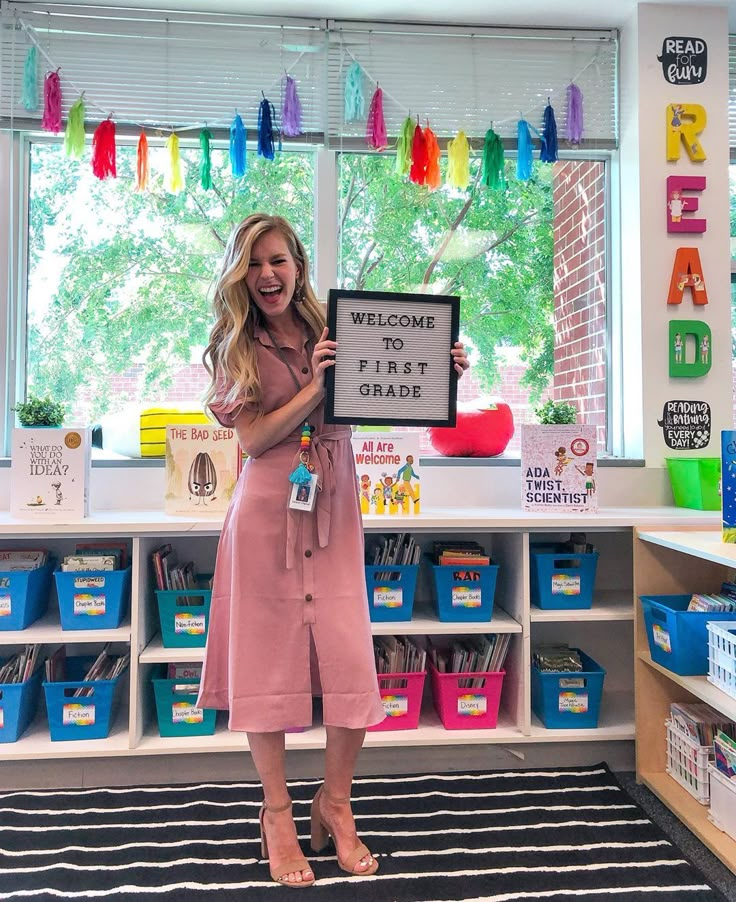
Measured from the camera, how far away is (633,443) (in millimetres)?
2703

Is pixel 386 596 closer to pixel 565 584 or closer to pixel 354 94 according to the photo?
pixel 565 584

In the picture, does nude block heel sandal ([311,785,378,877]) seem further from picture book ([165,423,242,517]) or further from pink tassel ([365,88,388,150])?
pink tassel ([365,88,388,150])

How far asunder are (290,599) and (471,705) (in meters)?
0.95

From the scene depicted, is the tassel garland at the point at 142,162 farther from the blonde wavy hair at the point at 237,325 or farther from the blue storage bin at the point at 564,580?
the blue storage bin at the point at 564,580

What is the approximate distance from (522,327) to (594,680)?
1429mm

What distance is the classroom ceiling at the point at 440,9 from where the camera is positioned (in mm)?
2641

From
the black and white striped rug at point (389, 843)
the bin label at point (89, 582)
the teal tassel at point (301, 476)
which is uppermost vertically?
the teal tassel at point (301, 476)

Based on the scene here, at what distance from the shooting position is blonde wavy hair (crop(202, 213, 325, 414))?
1549 mm

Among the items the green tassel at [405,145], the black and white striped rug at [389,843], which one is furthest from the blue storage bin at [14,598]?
the green tassel at [405,145]

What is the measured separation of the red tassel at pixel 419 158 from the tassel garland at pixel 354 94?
0.24 meters

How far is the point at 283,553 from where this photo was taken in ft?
5.31

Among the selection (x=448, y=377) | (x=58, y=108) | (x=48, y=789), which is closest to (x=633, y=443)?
(x=448, y=377)

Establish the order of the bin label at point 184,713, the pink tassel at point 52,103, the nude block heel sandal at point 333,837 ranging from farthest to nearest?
the pink tassel at point 52,103 → the bin label at point 184,713 → the nude block heel sandal at point 333,837

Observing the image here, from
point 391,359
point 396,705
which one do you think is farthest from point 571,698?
point 391,359
